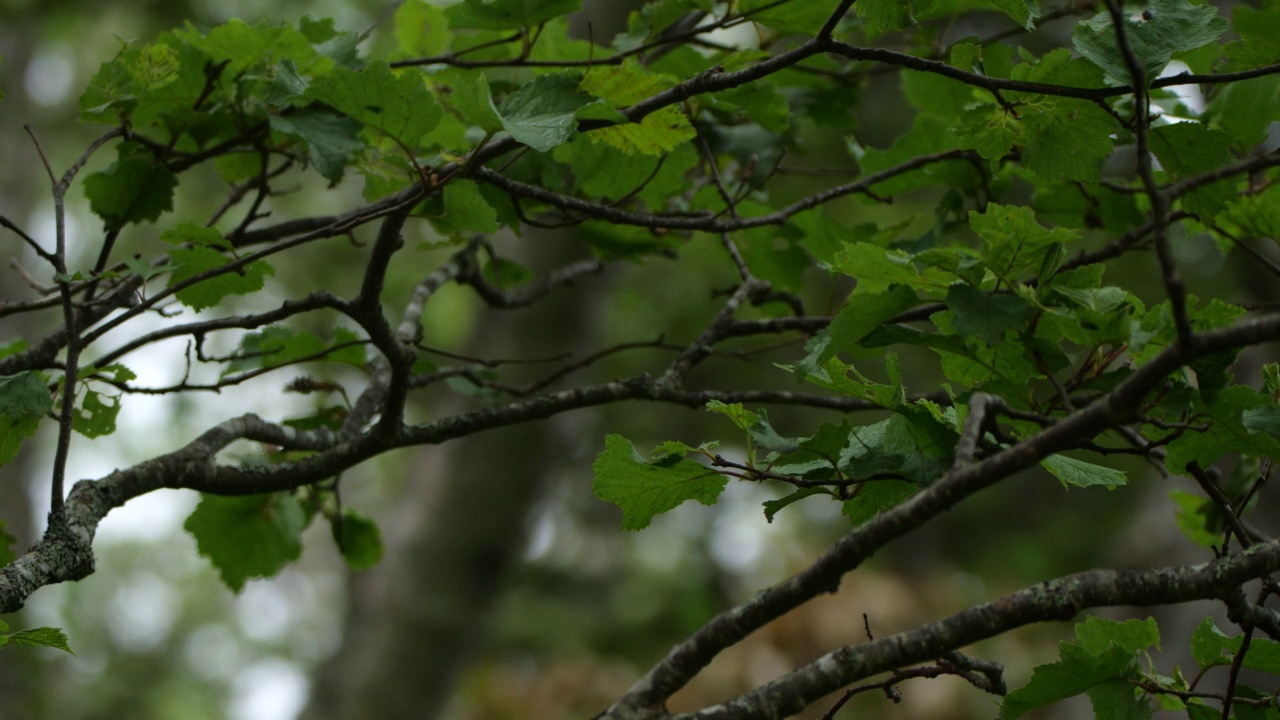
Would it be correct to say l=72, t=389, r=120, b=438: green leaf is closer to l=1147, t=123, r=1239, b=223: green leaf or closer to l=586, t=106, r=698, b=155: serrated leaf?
l=586, t=106, r=698, b=155: serrated leaf

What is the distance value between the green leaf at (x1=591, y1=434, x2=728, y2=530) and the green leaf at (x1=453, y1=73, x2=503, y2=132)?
1.18 feet

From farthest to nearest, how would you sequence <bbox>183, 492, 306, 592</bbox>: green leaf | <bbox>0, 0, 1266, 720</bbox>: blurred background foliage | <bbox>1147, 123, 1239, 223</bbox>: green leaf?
<bbox>0, 0, 1266, 720</bbox>: blurred background foliage → <bbox>183, 492, 306, 592</bbox>: green leaf → <bbox>1147, 123, 1239, 223</bbox>: green leaf

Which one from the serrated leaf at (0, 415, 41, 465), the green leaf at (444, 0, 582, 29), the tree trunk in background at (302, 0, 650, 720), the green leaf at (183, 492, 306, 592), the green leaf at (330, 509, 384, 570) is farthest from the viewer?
the tree trunk in background at (302, 0, 650, 720)

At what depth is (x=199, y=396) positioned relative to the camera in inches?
396

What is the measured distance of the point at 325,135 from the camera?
1249 millimetres

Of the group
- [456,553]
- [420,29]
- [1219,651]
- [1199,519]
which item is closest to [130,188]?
[420,29]

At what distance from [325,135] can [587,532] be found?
25.8 feet

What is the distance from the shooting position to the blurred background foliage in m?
4.40

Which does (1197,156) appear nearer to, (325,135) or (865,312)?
(865,312)

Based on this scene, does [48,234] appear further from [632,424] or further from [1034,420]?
[1034,420]

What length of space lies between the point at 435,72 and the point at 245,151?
0.32 metres

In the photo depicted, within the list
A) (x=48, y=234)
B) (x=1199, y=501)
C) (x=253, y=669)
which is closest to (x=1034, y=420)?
(x=1199, y=501)

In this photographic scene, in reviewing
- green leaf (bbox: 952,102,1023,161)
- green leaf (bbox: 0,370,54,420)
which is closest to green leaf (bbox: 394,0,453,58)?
green leaf (bbox: 0,370,54,420)

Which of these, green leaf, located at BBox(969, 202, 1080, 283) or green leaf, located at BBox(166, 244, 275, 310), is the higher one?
green leaf, located at BBox(166, 244, 275, 310)
